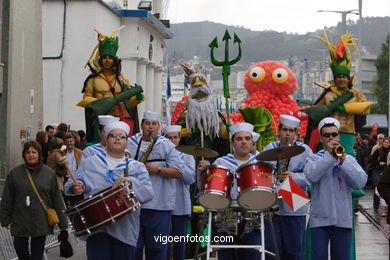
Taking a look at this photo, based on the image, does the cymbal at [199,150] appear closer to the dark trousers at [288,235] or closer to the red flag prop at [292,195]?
the red flag prop at [292,195]

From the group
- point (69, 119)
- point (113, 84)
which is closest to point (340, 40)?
point (113, 84)

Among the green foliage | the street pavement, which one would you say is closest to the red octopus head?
the street pavement

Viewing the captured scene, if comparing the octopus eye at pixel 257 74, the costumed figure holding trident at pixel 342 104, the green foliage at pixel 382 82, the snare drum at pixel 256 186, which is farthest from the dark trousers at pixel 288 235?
the green foliage at pixel 382 82

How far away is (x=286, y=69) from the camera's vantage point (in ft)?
66.1

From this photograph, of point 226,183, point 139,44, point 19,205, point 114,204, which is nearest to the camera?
point 114,204

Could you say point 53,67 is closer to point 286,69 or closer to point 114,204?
point 286,69

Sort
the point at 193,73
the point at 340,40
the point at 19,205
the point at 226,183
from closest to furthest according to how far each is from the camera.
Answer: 1. the point at 226,183
2. the point at 19,205
3. the point at 193,73
4. the point at 340,40

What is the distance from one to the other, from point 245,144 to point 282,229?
1145 millimetres

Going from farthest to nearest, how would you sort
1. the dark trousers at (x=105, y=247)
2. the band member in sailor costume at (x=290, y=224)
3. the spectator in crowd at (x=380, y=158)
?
the spectator in crowd at (x=380, y=158) < the band member in sailor costume at (x=290, y=224) < the dark trousers at (x=105, y=247)

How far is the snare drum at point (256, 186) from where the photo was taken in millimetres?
Result: 8500

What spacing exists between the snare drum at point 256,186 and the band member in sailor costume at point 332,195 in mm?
700

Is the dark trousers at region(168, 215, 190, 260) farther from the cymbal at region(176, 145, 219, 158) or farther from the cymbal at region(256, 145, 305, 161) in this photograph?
the cymbal at region(256, 145, 305, 161)

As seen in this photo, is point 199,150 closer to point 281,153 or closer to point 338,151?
point 281,153

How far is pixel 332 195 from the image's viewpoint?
923 cm
